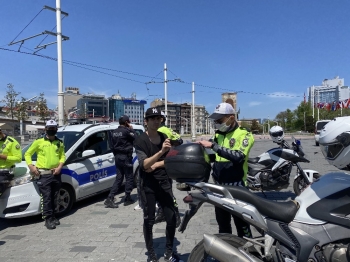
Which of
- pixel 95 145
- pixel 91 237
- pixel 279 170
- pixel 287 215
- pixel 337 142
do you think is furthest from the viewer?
pixel 95 145

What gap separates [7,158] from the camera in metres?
4.87

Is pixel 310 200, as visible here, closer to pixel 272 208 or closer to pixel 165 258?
pixel 272 208

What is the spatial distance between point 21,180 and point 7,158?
451 mm

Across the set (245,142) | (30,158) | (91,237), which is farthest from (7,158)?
(245,142)

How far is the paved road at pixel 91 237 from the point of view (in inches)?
145

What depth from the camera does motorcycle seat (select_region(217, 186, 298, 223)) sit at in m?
2.10

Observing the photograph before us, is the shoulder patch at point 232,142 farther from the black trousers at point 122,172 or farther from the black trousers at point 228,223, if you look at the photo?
the black trousers at point 122,172

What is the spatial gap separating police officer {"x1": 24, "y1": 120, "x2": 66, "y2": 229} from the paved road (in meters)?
0.31

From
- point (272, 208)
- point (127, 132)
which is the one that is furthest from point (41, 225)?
point (272, 208)

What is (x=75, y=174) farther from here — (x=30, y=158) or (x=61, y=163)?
(x=30, y=158)

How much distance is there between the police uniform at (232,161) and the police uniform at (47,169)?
307 cm

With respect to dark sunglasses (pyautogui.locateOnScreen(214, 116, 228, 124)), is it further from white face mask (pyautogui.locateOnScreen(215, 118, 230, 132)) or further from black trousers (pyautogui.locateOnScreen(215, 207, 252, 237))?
black trousers (pyautogui.locateOnScreen(215, 207, 252, 237))

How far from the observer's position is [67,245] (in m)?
4.01

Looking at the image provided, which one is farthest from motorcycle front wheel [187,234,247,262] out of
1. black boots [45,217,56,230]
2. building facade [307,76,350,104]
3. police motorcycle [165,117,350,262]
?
building facade [307,76,350,104]
